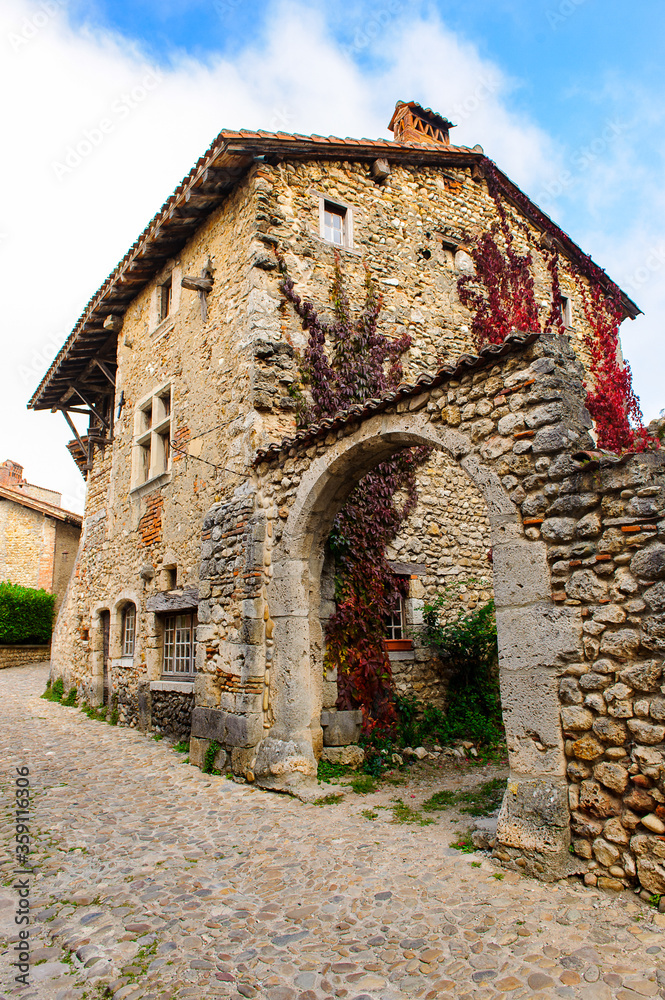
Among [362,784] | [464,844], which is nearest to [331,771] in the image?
[362,784]

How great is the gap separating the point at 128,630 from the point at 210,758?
14.3 ft

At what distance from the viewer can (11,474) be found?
24828 mm

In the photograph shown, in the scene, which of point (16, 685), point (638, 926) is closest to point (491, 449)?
point (638, 926)

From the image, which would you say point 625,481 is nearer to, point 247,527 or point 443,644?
point 247,527

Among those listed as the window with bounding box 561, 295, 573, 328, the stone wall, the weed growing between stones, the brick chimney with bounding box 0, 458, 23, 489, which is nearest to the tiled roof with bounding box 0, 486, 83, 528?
the brick chimney with bounding box 0, 458, 23, 489

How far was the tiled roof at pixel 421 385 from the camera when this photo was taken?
13.1 feet

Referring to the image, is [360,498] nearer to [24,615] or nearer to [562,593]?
[562,593]

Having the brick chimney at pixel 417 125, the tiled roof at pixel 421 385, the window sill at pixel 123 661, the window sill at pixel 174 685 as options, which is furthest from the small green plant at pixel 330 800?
the brick chimney at pixel 417 125

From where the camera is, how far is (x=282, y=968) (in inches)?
108

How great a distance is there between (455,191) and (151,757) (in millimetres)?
9269

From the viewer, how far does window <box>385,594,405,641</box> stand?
24.9 ft

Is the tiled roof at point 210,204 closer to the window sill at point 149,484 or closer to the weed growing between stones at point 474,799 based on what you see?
the window sill at point 149,484

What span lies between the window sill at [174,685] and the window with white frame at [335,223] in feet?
19.6

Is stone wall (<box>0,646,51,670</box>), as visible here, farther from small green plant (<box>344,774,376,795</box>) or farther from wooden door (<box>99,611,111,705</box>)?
small green plant (<box>344,774,376,795</box>)
